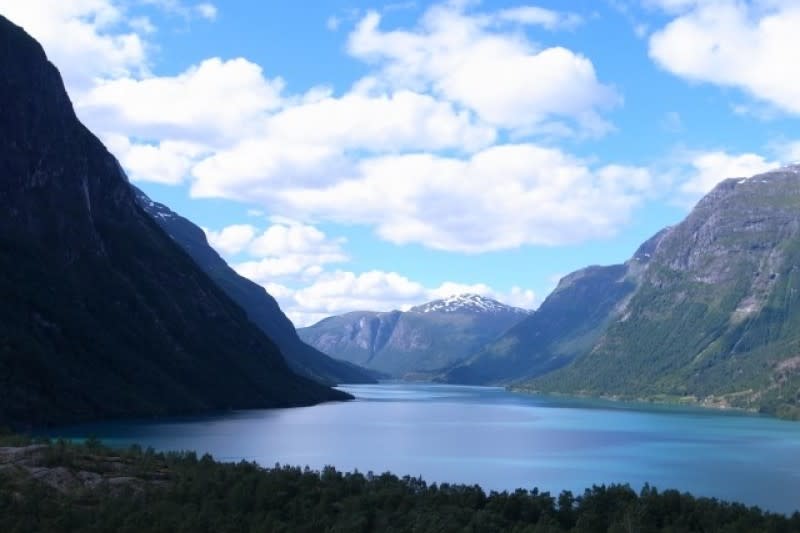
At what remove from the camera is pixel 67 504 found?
47.1 meters

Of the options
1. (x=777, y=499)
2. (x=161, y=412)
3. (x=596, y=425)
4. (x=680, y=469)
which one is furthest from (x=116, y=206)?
(x=777, y=499)

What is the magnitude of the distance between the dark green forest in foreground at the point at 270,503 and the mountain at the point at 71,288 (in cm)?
7062

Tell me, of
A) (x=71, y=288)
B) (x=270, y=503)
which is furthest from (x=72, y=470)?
(x=71, y=288)

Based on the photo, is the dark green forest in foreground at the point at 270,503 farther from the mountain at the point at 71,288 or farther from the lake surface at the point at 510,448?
the mountain at the point at 71,288

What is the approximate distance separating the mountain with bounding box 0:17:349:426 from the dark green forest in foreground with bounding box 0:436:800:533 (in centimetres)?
7062

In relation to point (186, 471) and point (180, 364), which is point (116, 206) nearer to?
point (180, 364)

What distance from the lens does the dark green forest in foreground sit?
4544 cm

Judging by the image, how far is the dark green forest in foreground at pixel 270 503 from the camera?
45.4 m

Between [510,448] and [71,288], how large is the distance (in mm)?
87198

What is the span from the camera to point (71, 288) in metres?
162

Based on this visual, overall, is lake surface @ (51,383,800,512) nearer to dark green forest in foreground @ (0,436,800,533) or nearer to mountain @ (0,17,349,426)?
mountain @ (0,17,349,426)

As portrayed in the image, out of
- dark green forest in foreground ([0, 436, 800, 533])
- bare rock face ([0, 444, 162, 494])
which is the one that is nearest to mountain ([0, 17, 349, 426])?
bare rock face ([0, 444, 162, 494])

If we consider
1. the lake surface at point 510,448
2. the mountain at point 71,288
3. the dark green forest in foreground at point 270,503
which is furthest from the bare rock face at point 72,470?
the mountain at point 71,288

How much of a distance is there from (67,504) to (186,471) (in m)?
13.5
